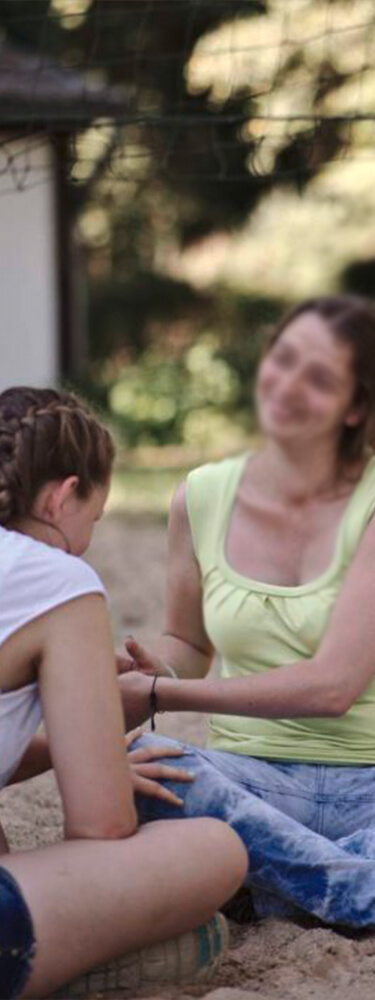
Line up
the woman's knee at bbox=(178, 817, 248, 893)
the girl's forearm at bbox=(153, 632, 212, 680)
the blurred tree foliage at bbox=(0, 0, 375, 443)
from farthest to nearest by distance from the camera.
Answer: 1. the blurred tree foliage at bbox=(0, 0, 375, 443)
2. the girl's forearm at bbox=(153, 632, 212, 680)
3. the woman's knee at bbox=(178, 817, 248, 893)

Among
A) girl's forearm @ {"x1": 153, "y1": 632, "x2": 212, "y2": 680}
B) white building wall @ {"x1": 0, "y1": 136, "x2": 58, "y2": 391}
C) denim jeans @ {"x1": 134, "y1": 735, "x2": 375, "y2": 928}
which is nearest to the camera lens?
denim jeans @ {"x1": 134, "y1": 735, "x2": 375, "y2": 928}

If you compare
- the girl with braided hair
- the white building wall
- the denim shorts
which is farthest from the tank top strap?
the white building wall

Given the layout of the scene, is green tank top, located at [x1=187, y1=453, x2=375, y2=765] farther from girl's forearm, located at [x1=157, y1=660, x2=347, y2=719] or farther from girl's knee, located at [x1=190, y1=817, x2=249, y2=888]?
girl's knee, located at [x1=190, y1=817, x2=249, y2=888]

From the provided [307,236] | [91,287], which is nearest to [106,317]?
[91,287]

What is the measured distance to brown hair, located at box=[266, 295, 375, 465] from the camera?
245 centimetres

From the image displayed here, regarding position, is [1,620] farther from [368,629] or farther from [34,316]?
[34,316]

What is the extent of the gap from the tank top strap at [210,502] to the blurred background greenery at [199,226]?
8.29m

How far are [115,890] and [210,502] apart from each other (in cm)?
78

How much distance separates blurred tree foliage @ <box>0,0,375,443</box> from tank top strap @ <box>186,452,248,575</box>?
306 inches

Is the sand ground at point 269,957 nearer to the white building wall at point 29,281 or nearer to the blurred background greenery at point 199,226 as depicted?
the white building wall at point 29,281

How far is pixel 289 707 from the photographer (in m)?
2.78

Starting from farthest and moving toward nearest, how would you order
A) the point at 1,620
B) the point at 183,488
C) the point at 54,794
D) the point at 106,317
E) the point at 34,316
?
1. the point at 106,317
2. the point at 34,316
3. the point at 54,794
4. the point at 183,488
5. the point at 1,620

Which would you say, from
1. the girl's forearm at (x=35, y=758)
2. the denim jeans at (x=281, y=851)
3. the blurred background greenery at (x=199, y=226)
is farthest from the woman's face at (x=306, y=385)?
the blurred background greenery at (x=199, y=226)

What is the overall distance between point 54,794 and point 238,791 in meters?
1.13
